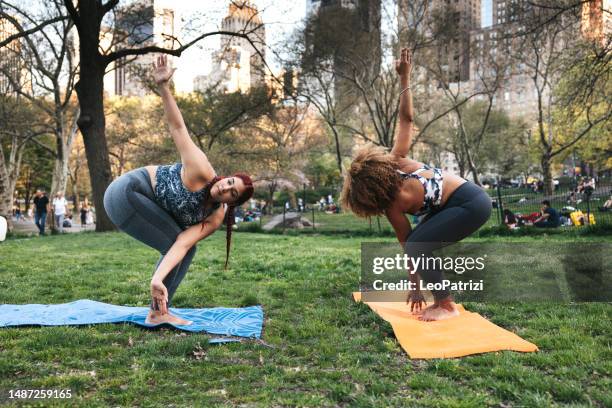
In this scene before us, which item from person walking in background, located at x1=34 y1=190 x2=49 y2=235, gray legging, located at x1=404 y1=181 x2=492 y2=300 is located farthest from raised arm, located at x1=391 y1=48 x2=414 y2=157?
person walking in background, located at x1=34 y1=190 x2=49 y2=235

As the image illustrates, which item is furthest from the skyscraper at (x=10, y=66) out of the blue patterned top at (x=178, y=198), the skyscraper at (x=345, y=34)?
the blue patterned top at (x=178, y=198)

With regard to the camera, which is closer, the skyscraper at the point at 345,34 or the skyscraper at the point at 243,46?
the skyscraper at the point at 243,46

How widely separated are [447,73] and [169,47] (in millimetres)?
12641

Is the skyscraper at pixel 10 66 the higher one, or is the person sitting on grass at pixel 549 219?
the skyscraper at pixel 10 66

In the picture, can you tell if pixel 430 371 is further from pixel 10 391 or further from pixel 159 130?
pixel 159 130

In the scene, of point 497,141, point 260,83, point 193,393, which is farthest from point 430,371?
point 497,141

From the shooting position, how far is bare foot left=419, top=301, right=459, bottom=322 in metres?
4.41

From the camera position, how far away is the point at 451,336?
3.79m

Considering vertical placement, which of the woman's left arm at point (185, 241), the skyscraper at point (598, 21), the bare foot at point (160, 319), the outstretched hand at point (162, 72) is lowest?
the bare foot at point (160, 319)

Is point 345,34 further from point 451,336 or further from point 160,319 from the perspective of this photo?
point 451,336

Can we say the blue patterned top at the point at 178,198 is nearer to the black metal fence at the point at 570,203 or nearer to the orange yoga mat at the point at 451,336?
the orange yoga mat at the point at 451,336

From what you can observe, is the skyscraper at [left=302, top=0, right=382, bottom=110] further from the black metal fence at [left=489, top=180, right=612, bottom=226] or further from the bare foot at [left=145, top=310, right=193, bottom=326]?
the bare foot at [left=145, top=310, right=193, bottom=326]

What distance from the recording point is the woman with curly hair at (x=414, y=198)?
4148 mm

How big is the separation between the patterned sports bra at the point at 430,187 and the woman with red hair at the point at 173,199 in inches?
56.4
